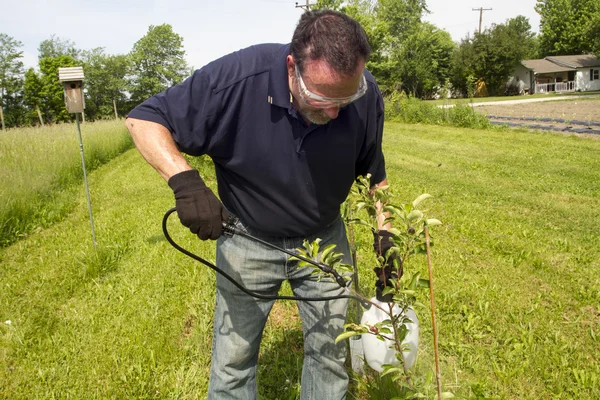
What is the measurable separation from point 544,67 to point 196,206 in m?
50.2

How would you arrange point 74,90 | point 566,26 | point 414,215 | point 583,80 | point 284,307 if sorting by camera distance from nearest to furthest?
point 414,215 < point 284,307 < point 74,90 < point 583,80 < point 566,26

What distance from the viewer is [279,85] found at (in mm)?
1682

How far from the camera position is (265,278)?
6.43 ft

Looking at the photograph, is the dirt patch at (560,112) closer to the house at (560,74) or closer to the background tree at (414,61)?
the background tree at (414,61)

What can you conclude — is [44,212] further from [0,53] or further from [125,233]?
[0,53]

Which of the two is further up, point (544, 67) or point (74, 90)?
point (544, 67)

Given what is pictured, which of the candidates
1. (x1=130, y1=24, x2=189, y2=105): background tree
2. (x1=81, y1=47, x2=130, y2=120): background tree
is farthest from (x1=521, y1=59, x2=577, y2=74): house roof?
(x1=81, y1=47, x2=130, y2=120): background tree

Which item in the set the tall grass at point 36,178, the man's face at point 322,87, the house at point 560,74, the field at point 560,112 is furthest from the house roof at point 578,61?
the man's face at point 322,87

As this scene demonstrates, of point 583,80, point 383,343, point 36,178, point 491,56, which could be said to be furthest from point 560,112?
point 583,80

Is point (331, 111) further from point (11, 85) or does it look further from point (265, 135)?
point (11, 85)

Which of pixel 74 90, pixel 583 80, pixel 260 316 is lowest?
pixel 260 316

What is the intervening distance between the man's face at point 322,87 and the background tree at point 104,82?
5860 centimetres

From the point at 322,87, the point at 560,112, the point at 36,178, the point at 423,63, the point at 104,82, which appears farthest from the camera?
the point at 104,82

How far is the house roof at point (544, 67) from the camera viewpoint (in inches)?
1686
